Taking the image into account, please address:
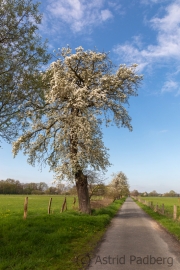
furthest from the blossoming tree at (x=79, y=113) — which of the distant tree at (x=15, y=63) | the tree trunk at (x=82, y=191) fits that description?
the distant tree at (x=15, y=63)

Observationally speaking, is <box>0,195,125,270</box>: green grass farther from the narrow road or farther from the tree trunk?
the tree trunk

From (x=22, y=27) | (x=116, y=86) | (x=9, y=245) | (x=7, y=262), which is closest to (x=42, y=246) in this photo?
(x=9, y=245)

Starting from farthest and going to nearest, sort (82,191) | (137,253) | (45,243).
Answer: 1. (82,191)
2. (45,243)
3. (137,253)

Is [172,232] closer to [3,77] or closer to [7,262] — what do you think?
[7,262]

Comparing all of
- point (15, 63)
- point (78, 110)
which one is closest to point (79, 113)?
point (78, 110)

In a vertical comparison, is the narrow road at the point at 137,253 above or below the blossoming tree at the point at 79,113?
below

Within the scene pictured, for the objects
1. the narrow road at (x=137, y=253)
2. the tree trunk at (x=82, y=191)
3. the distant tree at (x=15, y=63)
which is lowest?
the narrow road at (x=137, y=253)

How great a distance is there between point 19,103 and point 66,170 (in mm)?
11822

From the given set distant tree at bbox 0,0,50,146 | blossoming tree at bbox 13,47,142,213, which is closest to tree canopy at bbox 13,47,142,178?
blossoming tree at bbox 13,47,142,213

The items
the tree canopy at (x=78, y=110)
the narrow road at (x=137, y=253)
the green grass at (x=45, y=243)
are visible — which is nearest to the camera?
the green grass at (x=45, y=243)

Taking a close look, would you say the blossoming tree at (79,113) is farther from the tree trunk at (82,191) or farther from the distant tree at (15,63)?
the distant tree at (15,63)

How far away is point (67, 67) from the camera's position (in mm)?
23422

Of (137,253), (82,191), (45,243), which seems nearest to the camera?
(137,253)

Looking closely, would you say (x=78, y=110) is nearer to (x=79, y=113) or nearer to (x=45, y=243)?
(x=79, y=113)
